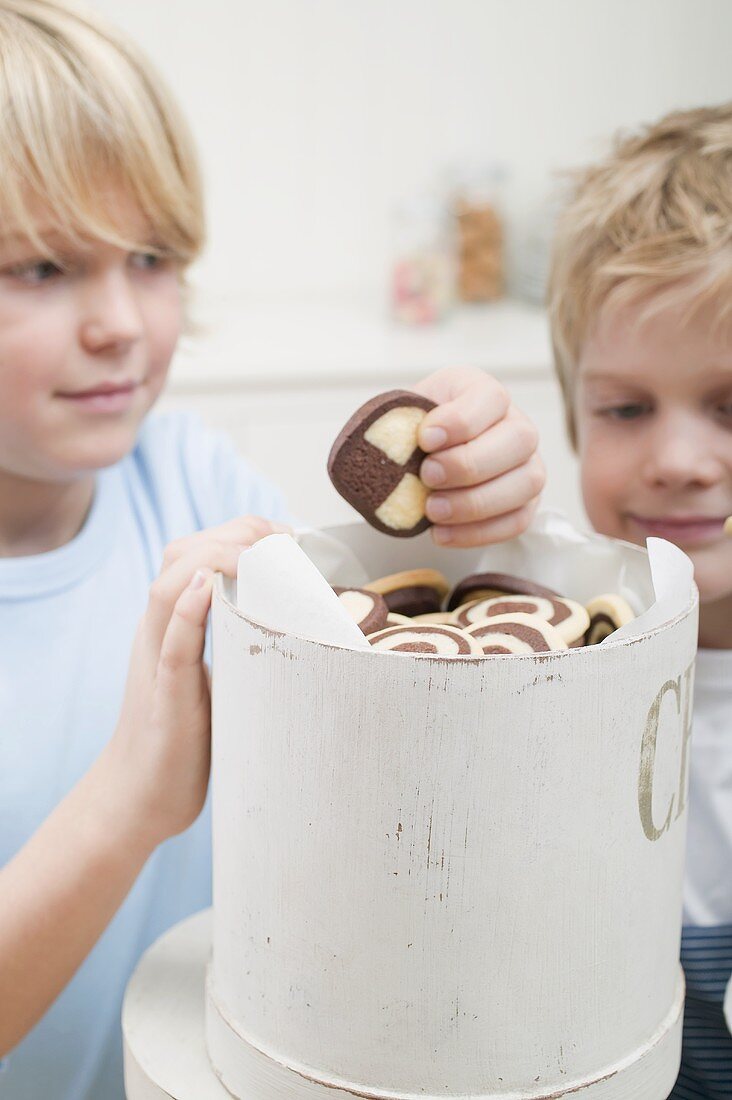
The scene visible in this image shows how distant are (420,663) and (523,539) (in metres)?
0.22

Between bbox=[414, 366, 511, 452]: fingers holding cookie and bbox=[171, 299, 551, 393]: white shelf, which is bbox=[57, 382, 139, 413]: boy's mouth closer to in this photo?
bbox=[414, 366, 511, 452]: fingers holding cookie

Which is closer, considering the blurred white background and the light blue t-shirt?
the light blue t-shirt

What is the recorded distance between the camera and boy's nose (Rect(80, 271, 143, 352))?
2.62 feet

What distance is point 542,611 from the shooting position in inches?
21.7

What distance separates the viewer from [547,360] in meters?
2.08

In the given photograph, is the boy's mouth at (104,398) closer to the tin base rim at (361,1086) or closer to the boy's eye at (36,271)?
the boy's eye at (36,271)

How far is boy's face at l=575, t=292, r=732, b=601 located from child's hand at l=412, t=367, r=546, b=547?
0.64 ft

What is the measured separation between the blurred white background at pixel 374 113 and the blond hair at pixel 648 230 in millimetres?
1265

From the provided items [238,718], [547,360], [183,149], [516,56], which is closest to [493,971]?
[238,718]

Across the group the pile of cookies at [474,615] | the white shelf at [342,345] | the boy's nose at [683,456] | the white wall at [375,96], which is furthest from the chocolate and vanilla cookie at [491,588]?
the white wall at [375,96]

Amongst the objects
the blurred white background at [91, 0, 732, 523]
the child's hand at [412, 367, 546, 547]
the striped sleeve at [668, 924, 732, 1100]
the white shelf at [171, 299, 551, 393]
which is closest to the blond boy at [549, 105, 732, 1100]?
the striped sleeve at [668, 924, 732, 1100]

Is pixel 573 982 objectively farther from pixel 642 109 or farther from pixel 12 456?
pixel 642 109

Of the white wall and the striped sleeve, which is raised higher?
the white wall

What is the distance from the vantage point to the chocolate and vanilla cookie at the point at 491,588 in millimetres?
578
